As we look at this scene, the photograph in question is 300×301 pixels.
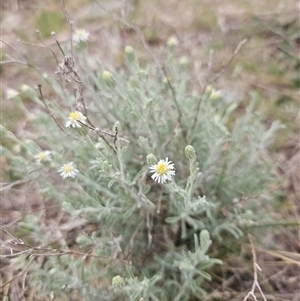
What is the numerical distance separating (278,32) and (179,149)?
59.2 inches

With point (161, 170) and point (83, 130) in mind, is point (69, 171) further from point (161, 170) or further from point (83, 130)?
point (161, 170)

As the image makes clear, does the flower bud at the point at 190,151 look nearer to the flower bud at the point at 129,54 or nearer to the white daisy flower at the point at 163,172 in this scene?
the white daisy flower at the point at 163,172

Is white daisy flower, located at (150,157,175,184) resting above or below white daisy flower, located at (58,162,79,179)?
below

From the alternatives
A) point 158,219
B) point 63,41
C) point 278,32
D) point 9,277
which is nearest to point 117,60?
point 63,41

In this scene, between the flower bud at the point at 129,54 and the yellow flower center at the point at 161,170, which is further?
the flower bud at the point at 129,54

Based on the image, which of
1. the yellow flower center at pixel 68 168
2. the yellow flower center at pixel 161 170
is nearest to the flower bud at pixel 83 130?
the yellow flower center at pixel 68 168

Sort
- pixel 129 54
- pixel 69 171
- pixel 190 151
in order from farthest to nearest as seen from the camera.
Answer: pixel 129 54 → pixel 69 171 → pixel 190 151

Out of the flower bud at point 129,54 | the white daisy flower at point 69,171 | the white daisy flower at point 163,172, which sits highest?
the flower bud at point 129,54

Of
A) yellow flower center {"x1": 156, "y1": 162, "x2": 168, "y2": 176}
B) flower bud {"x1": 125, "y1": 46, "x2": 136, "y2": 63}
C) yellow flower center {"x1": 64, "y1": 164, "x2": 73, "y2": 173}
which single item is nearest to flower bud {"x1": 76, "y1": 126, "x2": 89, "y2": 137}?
yellow flower center {"x1": 64, "y1": 164, "x2": 73, "y2": 173}

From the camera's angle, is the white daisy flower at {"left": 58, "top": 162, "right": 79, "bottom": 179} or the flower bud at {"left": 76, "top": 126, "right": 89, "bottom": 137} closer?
the flower bud at {"left": 76, "top": 126, "right": 89, "bottom": 137}

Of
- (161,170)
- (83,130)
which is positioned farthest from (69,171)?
(161,170)

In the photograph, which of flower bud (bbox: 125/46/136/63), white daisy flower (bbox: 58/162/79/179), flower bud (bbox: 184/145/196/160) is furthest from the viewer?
flower bud (bbox: 125/46/136/63)

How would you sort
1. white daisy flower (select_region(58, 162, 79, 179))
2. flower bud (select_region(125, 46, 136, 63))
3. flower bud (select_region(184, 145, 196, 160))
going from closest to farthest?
flower bud (select_region(184, 145, 196, 160)), white daisy flower (select_region(58, 162, 79, 179)), flower bud (select_region(125, 46, 136, 63))

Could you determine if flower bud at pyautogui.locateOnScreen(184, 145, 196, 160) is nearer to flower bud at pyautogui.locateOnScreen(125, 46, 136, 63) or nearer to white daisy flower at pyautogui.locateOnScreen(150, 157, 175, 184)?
white daisy flower at pyautogui.locateOnScreen(150, 157, 175, 184)
